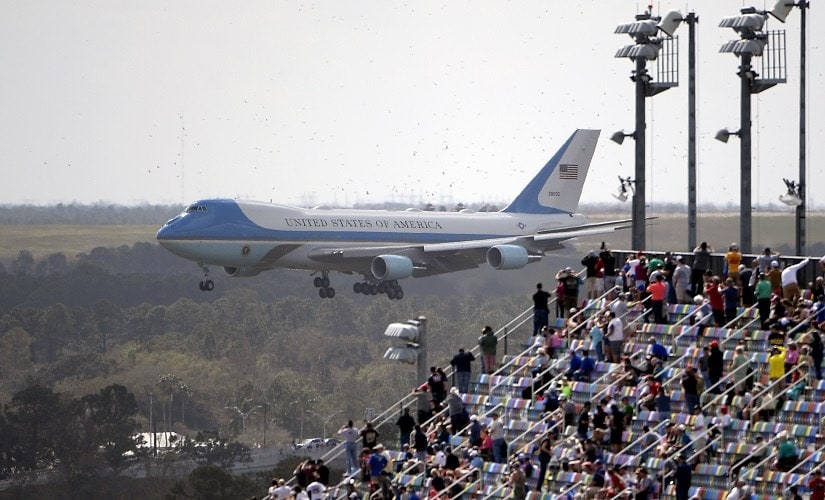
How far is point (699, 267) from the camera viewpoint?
3656 cm

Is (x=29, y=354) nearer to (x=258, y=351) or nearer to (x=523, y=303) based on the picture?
(x=258, y=351)

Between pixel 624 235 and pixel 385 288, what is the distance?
14556mm

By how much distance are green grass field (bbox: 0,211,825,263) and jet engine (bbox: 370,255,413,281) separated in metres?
11.5

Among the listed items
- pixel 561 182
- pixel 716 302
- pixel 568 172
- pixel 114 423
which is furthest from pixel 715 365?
pixel 114 423

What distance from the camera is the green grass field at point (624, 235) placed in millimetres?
67250

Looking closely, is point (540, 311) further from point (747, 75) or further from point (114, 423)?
point (114, 423)

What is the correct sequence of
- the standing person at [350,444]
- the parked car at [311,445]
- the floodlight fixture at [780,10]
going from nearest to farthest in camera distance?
the standing person at [350,444]
the floodlight fixture at [780,10]
the parked car at [311,445]

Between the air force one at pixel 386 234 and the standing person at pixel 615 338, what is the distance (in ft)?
181

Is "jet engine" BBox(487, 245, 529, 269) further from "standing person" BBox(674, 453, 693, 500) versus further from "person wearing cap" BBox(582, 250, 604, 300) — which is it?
"standing person" BBox(674, 453, 693, 500)

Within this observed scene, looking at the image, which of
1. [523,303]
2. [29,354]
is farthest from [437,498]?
[29,354]

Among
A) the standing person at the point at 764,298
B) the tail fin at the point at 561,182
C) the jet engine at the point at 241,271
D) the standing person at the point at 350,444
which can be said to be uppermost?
the tail fin at the point at 561,182

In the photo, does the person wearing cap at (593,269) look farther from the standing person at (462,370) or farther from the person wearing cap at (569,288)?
the standing person at (462,370)

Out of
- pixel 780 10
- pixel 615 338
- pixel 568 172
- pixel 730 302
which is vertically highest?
pixel 780 10

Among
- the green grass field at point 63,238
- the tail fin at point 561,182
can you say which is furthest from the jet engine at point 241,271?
the green grass field at point 63,238
